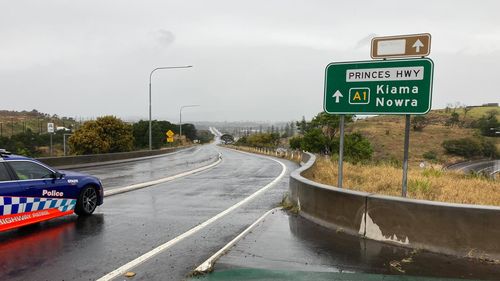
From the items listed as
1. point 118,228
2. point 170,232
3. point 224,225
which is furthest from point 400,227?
point 118,228

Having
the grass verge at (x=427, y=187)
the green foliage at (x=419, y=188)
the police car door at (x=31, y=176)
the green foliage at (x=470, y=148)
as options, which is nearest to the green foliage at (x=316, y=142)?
the grass verge at (x=427, y=187)

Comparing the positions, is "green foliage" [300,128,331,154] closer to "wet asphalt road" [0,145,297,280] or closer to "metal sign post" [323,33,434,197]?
"wet asphalt road" [0,145,297,280]

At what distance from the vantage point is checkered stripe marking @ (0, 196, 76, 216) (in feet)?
23.8

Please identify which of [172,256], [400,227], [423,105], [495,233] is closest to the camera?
[495,233]

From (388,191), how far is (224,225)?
434 cm

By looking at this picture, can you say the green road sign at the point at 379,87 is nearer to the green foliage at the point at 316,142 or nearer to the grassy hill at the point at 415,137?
the green foliage at the point at 316,142

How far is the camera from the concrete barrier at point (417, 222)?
5.88 m

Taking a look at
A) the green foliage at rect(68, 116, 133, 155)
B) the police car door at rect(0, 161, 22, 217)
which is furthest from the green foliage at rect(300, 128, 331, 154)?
the police car door at rect(0, 161, 22, 217)

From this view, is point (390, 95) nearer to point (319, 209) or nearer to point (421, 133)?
point (319, 209)

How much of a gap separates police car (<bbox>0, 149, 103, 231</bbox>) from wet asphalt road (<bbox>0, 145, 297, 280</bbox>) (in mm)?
252

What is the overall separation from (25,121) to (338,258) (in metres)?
121

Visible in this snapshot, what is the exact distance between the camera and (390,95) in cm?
799

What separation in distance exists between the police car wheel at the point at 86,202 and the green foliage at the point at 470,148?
306 feet

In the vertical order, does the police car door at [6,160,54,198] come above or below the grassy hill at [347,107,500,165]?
above
